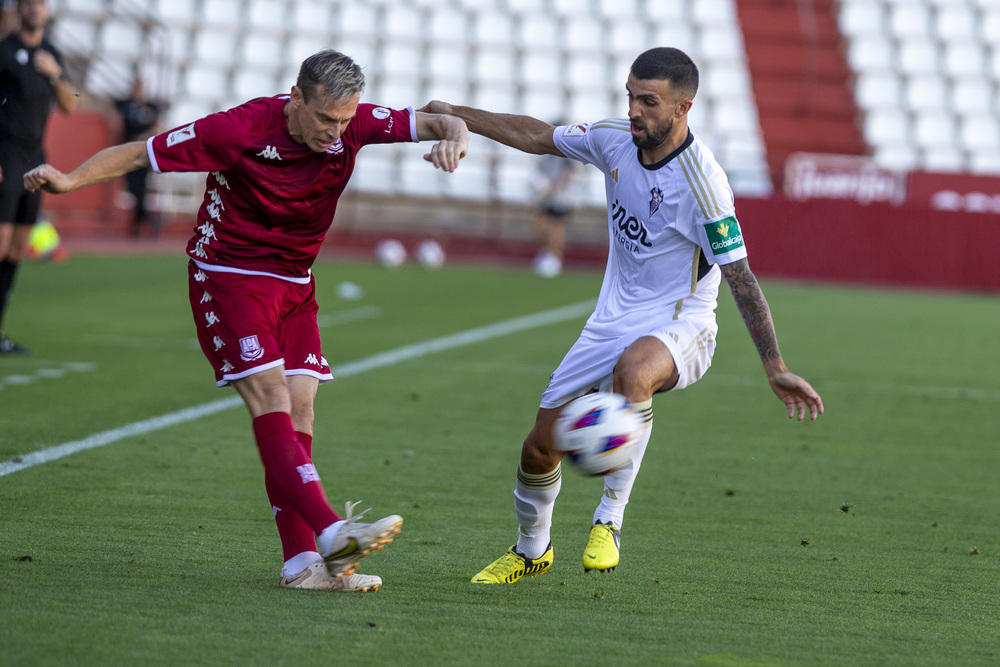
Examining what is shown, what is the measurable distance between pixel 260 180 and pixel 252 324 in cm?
46

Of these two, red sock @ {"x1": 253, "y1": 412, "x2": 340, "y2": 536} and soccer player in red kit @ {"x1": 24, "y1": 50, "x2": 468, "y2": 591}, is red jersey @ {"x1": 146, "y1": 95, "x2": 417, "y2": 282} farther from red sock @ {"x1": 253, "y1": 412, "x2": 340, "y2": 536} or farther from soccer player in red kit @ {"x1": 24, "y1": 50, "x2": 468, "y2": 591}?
red sock @ {"x1": 253, "y1": 412, "x2": 340, "y2": 536}

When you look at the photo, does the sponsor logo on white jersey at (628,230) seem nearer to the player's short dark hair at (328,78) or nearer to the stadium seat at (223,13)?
the player's short dark hair at (328,78)

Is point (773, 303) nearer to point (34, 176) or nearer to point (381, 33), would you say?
point (381, 33)

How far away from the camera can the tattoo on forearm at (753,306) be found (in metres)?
4.31

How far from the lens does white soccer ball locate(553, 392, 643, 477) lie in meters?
4.05

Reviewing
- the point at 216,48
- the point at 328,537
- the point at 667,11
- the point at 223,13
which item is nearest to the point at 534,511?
the point at 328,537

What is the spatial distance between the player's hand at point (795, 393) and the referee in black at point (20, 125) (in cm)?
627

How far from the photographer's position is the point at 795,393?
13.7 feet

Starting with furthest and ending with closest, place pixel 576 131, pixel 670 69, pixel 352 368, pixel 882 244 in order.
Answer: pixel 882 244 → pixel 352 368 → pixel 576 131 → pixel 670 69

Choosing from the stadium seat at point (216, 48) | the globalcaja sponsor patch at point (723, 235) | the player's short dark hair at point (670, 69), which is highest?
the stadium seat at point (216, 48)

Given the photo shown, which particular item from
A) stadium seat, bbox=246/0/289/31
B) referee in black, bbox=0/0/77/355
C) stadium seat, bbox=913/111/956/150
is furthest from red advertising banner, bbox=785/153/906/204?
referee in black, bbox=0/0/77/355

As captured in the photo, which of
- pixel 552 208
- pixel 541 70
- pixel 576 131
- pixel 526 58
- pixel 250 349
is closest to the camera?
pixel 250 349

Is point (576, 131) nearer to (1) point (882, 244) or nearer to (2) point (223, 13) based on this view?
(1) point (882, 244)

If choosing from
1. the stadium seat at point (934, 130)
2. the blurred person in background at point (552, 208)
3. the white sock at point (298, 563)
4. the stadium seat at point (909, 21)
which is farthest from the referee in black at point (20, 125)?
the stadium seat at point (909, 21)
